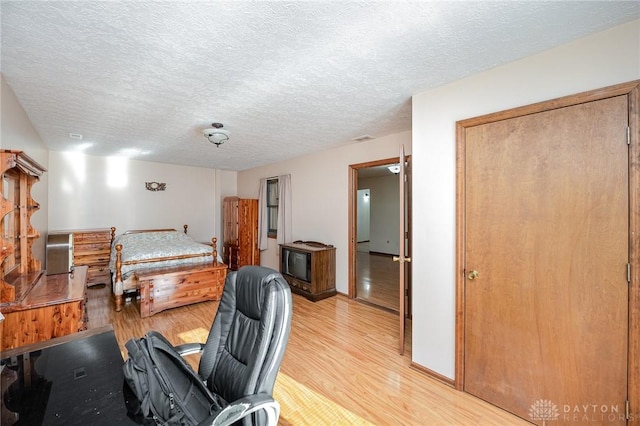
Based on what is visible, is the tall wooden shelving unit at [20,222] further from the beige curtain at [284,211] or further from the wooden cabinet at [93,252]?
the beige curtain at [284,211]

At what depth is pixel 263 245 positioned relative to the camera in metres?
5.71

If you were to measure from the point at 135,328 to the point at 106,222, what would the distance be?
3.25 m

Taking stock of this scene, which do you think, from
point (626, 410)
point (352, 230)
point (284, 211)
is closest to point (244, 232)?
point (284, 211)

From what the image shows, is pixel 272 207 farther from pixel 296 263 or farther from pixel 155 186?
pixel 155 186

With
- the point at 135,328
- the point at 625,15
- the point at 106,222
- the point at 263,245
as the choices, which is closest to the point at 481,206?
the point at 625,15

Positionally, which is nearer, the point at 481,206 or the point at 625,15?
the point at 625,15

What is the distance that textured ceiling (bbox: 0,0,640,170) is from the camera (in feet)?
4.38

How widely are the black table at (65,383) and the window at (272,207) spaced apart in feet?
14.5

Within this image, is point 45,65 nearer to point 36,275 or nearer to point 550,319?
point 36,275

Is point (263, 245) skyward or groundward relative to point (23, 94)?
groundward

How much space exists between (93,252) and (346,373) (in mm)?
4836

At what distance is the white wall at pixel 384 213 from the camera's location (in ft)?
25.3

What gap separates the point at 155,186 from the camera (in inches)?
222

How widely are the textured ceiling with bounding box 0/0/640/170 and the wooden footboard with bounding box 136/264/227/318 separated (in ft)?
6.63
